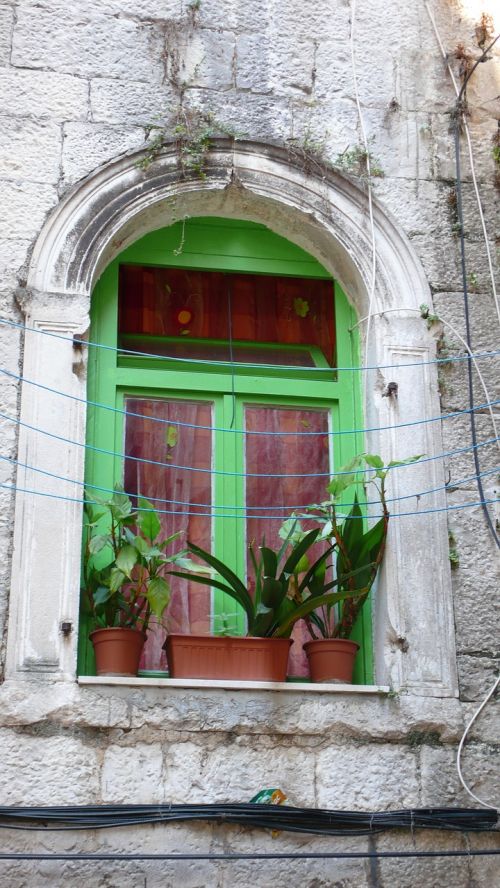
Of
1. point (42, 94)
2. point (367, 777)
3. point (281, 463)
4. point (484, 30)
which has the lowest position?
point (367, 777)

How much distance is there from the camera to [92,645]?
16.7 feet

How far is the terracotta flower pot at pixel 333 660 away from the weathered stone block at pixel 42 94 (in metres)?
2.39

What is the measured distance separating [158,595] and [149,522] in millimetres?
281

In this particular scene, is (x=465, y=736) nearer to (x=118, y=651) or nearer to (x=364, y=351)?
(x=118, y=651)

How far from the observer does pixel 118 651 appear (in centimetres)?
493

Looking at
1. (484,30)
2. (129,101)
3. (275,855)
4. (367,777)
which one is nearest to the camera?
(275,855)

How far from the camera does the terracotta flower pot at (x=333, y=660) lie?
16.7 feet

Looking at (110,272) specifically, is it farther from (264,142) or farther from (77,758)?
(77,758)

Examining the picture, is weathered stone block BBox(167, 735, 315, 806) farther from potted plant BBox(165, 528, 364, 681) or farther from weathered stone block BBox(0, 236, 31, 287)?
weathered stone block BBox(0, 236, 31, 287)

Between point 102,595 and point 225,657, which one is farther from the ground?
point 102,595

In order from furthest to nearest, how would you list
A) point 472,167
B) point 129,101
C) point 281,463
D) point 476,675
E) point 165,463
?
point 472,167
point 129,101
point 281,463
point 165,463
point 476,675

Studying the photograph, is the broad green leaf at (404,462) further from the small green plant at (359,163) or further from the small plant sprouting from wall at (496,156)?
the small plant sprouting from wall at (496,156)

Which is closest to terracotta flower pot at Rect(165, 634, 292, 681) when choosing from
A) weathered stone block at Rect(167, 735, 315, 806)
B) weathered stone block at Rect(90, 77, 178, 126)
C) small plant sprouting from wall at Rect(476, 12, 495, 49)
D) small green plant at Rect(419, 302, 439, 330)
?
weathered stone block at Rect(167, 735, 315, 806)

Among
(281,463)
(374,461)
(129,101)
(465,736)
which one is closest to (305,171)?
(129,101)
